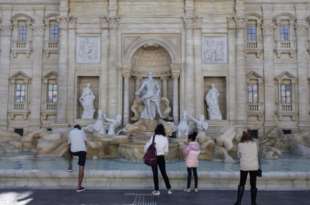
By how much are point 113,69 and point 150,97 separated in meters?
3.49

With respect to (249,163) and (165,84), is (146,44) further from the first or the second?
(249,163)

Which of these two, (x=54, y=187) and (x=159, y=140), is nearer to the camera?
(x=159, y=140)

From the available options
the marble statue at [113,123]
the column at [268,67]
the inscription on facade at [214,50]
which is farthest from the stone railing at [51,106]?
the column at [268,67]

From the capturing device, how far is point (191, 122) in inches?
925

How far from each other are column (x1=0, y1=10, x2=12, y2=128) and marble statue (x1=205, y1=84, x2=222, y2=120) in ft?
52.2

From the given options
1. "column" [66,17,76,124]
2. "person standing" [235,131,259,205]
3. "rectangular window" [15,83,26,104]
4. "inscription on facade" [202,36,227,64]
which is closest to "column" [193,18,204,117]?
"inscription on facade" [202,36,227,64]

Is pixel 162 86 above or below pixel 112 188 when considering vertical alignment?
above

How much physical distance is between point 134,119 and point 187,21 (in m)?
8.07

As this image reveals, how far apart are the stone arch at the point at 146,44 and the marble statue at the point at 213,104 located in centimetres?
363

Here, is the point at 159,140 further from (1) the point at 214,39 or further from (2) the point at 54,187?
(1) the point at 214,39

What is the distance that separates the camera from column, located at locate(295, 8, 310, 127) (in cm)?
2692

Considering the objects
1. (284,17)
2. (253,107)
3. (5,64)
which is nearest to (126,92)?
(253,107)

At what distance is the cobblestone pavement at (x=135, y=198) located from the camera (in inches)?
365

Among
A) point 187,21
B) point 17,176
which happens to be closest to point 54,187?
point 17,176
